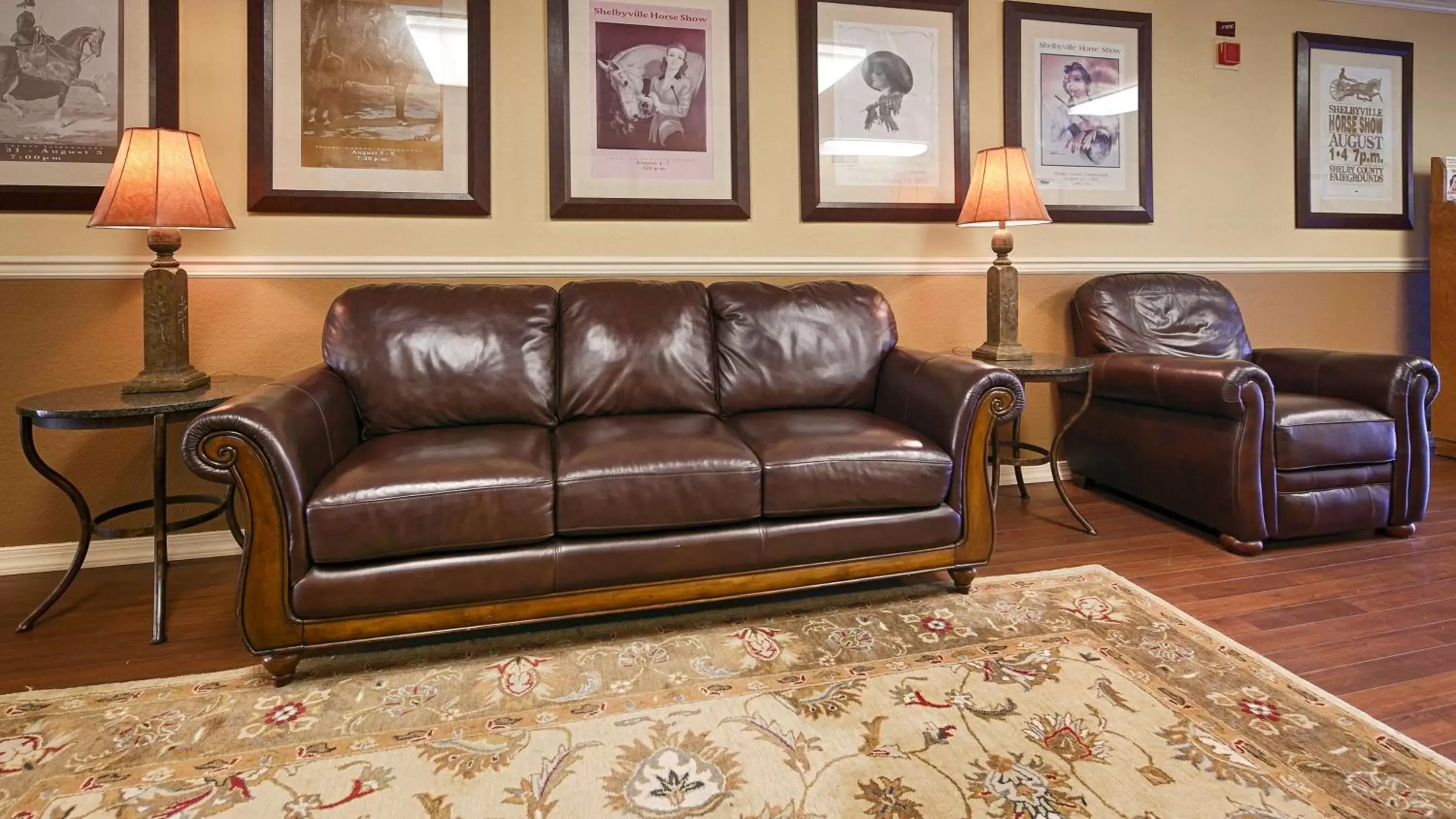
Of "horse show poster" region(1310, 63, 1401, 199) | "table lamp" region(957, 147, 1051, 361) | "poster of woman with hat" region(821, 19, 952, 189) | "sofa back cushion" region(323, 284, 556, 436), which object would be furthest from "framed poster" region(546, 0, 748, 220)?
"horse show poster" region(1310, 63, 1401, 199)

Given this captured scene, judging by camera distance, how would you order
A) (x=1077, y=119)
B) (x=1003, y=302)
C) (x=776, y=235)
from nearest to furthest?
(x=1003, y=302) → (x=776, y=235) → (x=1077, y=119)

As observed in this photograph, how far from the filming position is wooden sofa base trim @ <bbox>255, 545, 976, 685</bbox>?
1.72 metres

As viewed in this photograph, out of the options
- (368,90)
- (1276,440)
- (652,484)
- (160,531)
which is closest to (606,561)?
(652,484)

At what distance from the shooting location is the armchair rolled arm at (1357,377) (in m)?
2.51

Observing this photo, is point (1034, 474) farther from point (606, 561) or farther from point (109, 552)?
point (109, 552)

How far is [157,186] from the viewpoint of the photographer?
207 centimetres

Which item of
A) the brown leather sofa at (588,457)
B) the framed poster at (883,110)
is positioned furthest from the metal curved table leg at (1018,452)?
the framed poster at (883,110)

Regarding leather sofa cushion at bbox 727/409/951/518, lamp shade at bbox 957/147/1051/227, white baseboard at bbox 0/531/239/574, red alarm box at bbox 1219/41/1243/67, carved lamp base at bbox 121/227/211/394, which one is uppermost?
red alarm box at bbox 1219/41/1243/67

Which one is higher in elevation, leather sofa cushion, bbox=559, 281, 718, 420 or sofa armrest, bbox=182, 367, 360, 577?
leather sofa cushion, bbox=559, 281, 718, 420

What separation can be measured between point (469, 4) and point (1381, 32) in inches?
169

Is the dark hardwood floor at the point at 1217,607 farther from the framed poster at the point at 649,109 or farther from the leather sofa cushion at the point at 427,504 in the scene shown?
the framed poster at the point at 649,109

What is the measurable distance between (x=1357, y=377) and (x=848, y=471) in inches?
80.6

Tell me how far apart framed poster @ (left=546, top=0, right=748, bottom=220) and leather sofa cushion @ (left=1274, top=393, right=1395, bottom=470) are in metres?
2.02

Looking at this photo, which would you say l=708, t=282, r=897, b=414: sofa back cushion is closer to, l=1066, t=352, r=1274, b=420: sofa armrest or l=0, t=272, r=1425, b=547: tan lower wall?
l=0, t=272, r=1425, b=547: tan lower wall
